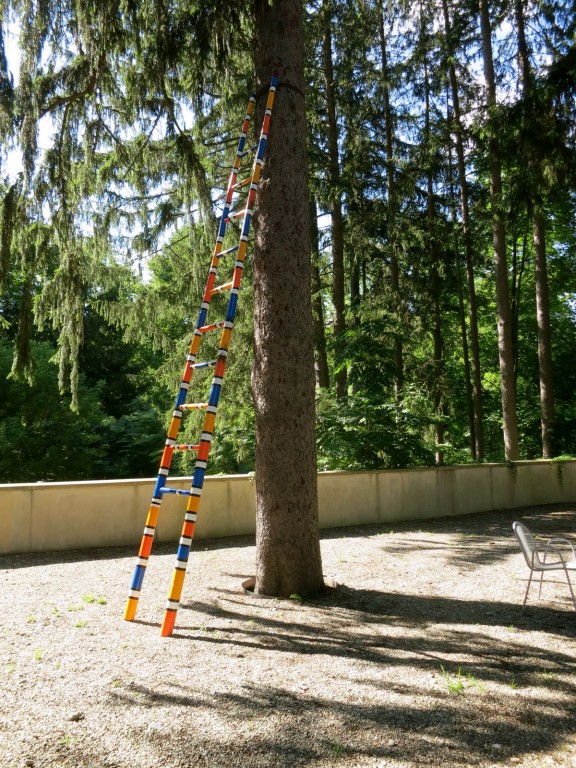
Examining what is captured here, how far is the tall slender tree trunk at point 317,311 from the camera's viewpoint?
13859 millimetres

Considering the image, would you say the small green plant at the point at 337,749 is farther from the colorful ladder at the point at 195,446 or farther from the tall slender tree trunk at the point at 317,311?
the tall slender tree trunk at the point at 317,311

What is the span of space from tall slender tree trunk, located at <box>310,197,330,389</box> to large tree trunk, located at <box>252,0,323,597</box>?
717cm

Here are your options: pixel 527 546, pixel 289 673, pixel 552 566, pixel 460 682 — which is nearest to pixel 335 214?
pixel 527 546

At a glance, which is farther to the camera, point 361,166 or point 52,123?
point 361,166

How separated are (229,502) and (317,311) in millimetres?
5731

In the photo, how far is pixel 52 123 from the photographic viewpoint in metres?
6.88

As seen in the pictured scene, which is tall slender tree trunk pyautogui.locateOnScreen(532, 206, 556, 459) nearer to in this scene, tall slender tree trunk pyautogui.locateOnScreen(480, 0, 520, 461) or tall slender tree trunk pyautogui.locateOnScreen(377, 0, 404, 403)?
tall slender tree trunk pyautogui.locateOnScreen(480, 0, 520, 461)

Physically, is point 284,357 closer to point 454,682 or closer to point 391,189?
point 454,682

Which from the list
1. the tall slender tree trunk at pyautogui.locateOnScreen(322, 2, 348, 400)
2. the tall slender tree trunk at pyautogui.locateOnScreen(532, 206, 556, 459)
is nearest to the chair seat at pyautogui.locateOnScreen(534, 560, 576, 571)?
the tall slender tree trunk at pyautogui.locateOnScreen(322, 2, 348, 400)

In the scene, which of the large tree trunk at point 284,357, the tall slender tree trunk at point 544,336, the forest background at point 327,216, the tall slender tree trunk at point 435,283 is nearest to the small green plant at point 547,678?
the large tree trunk at point 284,357

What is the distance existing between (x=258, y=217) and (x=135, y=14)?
7.70 feet

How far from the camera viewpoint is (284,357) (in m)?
5.94

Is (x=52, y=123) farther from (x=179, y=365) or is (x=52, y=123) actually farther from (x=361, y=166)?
(x=361, y=166)

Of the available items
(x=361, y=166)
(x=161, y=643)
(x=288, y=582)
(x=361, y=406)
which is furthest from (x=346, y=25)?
(x=161, y=643)
